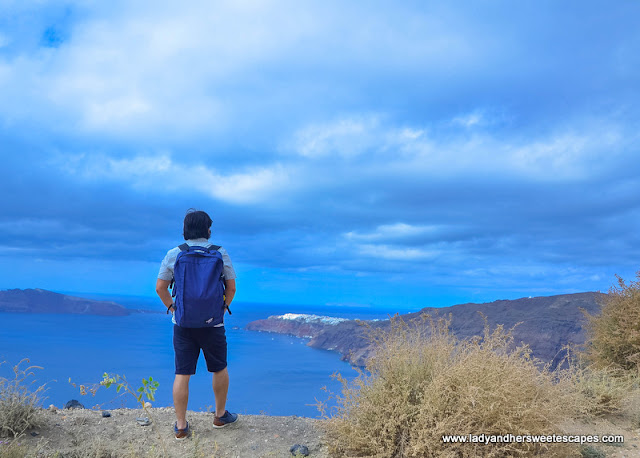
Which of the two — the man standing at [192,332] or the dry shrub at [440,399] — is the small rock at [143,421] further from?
the dry shrub at [440,399]

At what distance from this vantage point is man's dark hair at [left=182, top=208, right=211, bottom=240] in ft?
14.2

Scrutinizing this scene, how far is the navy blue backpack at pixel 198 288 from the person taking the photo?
3.94m

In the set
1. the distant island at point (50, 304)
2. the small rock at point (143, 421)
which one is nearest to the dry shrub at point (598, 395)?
the small rock at point (143, 421)

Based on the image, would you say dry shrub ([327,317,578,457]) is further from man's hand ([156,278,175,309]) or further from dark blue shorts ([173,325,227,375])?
man's hand ([156,278,175,309])

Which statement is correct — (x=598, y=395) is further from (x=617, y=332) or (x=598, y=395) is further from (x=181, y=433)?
(x=181, y=433)

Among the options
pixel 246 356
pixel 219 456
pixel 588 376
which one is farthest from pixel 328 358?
pixel 219 456

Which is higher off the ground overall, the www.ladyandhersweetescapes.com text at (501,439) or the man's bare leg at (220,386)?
the man's bare leg at (220,386)

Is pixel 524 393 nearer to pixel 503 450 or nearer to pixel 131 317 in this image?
pixel 503 450

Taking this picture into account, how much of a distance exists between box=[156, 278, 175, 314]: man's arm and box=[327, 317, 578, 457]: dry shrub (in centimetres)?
198

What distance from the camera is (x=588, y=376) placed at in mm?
6250

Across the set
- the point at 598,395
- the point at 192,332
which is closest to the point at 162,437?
the point at 192,332

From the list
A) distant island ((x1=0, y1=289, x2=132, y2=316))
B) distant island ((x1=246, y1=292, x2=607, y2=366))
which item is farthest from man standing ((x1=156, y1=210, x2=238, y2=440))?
distant island ((x1=0, y1=289, x2=132, y2=316))

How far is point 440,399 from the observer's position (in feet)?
11.5

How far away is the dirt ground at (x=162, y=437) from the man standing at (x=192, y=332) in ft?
0.95
